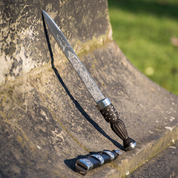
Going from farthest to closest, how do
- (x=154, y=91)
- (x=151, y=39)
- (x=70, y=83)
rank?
(x=151, y=39)
(x=154, y=91)
(x=70, y=83)

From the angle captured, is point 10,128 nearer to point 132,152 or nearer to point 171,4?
point 132,152

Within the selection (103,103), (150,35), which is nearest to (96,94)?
(103,103)

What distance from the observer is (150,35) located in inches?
122

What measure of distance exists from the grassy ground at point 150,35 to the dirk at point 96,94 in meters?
1.41

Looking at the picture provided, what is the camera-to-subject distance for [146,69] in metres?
2.45

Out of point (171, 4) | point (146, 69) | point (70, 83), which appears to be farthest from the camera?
point (171, 4)

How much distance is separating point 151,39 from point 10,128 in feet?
8.19

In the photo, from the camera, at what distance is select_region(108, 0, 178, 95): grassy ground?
2451 millimetres

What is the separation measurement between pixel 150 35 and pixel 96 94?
2.41 m

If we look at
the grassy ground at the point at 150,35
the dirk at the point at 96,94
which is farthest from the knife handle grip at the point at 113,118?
the grassy ground at the point at 150,35

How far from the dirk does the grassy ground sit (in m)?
1.41

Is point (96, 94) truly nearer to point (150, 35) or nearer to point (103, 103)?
point (103, 103)

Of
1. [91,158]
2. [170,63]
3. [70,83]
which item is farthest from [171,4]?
[91,158]

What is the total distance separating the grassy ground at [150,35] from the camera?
96.5 inches
